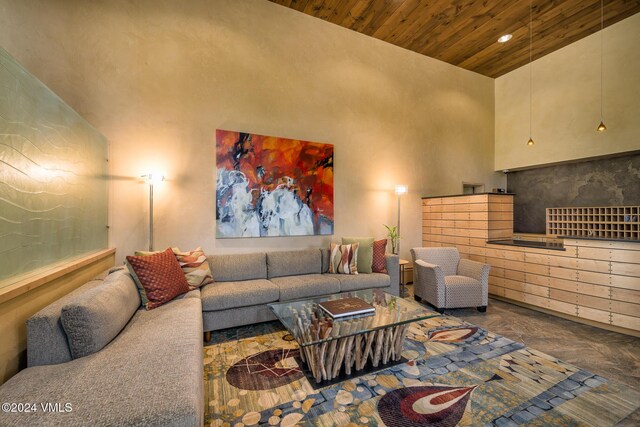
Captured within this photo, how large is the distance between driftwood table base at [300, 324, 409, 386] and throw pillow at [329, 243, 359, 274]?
1.44 meters

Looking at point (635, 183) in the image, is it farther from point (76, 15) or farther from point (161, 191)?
point (76, 15)

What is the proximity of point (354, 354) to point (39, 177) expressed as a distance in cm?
253

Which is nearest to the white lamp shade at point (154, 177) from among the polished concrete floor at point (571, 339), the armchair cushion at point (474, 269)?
the polished concrete floor at point (571, 339)

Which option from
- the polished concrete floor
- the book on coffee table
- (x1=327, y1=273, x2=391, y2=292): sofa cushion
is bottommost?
the polished concrete floor

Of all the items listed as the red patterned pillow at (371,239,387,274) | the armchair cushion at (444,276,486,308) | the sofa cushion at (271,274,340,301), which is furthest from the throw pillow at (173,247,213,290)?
the armchair cushion at (444,276,486,308)

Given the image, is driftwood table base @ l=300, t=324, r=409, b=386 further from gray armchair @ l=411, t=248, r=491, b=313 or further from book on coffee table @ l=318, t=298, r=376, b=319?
gray armchair @ l=411, t=248, r=491, b=313

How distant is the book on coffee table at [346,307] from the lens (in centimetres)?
227

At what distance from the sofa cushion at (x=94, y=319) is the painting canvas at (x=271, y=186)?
5.75 feet

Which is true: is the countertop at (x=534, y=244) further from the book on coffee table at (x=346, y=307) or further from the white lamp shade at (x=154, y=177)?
the white lamp shade at (x=154, y=177)

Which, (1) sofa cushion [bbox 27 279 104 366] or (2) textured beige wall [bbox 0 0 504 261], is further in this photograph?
(2) textured beige wall [bbox 0 0 504 261]

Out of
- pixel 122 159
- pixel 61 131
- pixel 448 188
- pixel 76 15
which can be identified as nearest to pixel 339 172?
pixel 448 188

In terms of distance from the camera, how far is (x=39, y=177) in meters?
1.76

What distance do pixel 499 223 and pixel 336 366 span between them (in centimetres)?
365

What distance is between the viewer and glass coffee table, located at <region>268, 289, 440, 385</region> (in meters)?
1.99
